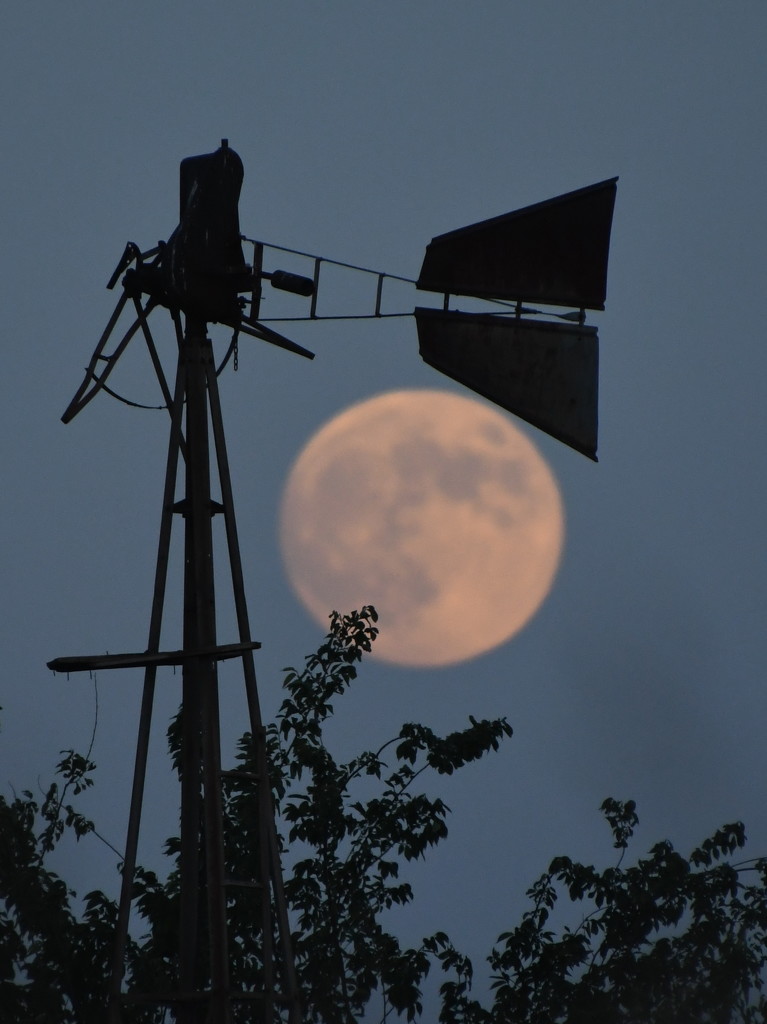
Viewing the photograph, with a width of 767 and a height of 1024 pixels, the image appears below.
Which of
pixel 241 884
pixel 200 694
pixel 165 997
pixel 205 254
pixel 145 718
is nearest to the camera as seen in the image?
pixel 165 997

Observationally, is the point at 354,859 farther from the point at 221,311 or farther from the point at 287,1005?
the point at 221,311

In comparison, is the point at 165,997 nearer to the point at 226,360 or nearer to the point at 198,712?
the point at 198,712

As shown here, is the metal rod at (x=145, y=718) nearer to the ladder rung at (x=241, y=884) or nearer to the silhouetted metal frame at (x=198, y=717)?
the silhouetted metal frame at (x=198, y=717)

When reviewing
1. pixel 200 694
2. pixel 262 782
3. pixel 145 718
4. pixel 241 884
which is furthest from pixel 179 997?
pixel 200 694

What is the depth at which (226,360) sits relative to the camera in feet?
46.6

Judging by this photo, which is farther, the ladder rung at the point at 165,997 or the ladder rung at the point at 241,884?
the ladder rung at the point at 241,884

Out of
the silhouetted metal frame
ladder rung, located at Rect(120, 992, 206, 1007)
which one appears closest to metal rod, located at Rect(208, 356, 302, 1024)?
the silhouetted metal frame

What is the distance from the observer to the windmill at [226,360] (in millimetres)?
12375

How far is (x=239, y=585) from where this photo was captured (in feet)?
42.9

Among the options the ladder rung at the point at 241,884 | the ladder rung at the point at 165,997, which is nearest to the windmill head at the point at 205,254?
the ladder rung at the point at 241,884

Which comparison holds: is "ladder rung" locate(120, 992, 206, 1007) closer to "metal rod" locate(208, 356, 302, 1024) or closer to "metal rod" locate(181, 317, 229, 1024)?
"metal rod" locate(181, 317, 229, 1024)

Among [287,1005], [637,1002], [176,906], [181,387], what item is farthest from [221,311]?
[637,1002]

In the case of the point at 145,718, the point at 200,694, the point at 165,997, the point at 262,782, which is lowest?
the point at 165,997

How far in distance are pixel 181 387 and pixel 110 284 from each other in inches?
50.5
